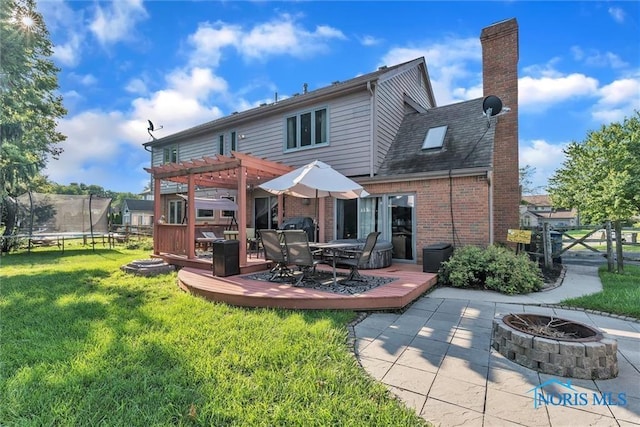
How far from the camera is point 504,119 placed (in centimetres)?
964

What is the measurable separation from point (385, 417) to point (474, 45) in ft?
40.4

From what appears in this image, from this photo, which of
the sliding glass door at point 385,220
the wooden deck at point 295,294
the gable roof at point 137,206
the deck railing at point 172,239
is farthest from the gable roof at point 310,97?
the gable roof at point 137,206

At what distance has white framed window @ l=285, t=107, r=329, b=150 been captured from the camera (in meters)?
10.4

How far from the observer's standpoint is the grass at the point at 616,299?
4.93 meters

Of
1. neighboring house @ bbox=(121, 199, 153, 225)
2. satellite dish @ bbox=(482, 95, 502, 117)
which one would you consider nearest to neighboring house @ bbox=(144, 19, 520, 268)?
satellite dish @ bbox=(482, 95, 502, 117)

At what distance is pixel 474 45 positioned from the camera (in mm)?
10688

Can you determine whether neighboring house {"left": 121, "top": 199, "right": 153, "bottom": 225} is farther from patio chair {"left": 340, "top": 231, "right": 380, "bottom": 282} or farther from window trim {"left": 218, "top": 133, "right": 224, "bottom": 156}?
patio chair {"left": 340, "top": 231, "right": 380, "bottom": 282}

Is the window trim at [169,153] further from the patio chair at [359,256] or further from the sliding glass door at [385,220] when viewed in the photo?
the patio chair at [359,256]

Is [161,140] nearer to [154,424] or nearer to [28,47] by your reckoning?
[28,47]

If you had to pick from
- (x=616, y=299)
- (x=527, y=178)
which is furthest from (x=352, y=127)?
(x=527, y=178)

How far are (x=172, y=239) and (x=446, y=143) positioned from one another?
29.3 ft

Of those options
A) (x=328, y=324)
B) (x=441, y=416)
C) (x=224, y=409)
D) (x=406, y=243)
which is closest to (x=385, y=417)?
(x=441, y=416)

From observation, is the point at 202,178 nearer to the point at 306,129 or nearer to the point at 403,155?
the point at 306,129

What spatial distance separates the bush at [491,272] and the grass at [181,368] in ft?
11.4
